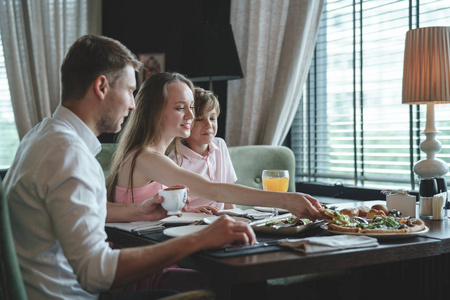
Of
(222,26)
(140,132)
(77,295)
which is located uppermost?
(222,26)

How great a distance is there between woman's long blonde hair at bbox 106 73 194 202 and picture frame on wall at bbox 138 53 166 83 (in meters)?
1.93

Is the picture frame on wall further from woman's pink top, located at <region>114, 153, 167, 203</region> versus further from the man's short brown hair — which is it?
the man's short brown hair

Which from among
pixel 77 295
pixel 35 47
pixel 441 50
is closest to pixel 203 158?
pixel 441 50

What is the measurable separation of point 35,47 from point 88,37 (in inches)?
121

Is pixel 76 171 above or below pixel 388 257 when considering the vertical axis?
above

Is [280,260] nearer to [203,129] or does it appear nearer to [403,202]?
[403,202]

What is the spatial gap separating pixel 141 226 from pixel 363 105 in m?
2.02

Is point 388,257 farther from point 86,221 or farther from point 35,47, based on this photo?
point 35,47

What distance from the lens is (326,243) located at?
129cm

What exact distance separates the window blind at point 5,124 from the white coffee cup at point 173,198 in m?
3.04

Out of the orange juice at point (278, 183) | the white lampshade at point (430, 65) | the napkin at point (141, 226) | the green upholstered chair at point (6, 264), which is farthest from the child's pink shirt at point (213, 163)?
the green upholstered chair at point (6, 264)

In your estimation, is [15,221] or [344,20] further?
[344,20]

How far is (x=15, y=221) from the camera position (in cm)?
122

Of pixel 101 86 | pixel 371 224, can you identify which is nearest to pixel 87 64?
pixel 101 86
